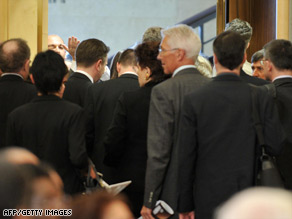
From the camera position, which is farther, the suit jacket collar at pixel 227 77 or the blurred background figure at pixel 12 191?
the suit jacket collar at pixel 227 77

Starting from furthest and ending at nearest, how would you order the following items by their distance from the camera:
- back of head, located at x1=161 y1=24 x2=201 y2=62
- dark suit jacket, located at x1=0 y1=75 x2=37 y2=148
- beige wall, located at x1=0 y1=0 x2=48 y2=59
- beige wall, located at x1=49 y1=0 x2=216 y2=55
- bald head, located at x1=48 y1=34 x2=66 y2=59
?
beige wall, located at x1=49 y1=0 x2=216 y2=55 < beige wall, located at x1=0 y1=0 x2=48 y2=59 < bald head, located at x1=48 y1=34 x2=66 y2=59 < dark suit jacket, located at x1=0 y1=75 x2=37 y2=148 < back of head, located at x1=161 y1=24 x2=201 y2=62

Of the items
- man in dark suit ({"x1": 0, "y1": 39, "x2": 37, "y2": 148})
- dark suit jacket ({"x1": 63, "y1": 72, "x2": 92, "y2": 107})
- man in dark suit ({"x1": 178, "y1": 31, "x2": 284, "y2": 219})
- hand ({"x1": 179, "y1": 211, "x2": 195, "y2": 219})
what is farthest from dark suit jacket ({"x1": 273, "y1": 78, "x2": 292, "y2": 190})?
man in dark suit ({"x1": 0, "y1": 39, "x2": 37, "y2": 148})

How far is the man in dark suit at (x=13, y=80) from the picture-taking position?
201 inches

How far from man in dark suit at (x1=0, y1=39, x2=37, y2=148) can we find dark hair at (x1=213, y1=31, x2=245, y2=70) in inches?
60.2

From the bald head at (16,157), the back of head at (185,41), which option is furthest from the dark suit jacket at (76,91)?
the bald head at (16,157)

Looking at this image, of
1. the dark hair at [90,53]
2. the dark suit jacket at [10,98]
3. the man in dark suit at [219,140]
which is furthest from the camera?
the dark hair at [90,53]

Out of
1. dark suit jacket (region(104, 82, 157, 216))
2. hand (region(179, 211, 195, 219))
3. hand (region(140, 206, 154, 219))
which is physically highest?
dark suit jacket (region(104, 82, 157, 216))

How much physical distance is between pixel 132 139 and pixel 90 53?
47.0 inches

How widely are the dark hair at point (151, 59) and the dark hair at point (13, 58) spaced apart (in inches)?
35.9

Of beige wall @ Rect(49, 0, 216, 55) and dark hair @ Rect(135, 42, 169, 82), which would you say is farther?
beige wall @ Rect(49, 0, 216, 55)

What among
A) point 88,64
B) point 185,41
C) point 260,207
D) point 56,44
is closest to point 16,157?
point 260,207

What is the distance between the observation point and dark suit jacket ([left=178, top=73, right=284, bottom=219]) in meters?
4.18

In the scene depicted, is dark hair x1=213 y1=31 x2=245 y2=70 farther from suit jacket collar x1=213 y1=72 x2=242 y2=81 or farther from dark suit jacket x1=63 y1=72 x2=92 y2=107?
dark suit jacket x1=63 y1=72 x2=92 y2=107

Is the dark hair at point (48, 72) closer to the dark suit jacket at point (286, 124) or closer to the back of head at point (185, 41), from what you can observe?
the back of head at point (185, 41)
